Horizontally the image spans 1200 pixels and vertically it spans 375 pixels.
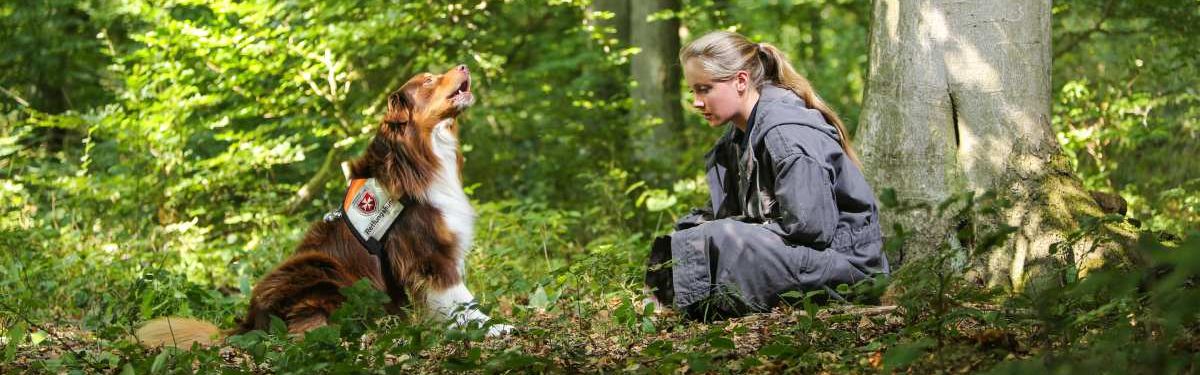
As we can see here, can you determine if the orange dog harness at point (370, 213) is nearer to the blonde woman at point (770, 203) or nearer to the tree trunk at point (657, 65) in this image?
the blonde woman at point (770, 203)

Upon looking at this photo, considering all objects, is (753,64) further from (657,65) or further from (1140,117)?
(657,65)

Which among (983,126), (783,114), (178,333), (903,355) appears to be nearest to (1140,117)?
(983,126)

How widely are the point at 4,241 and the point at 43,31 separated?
5.47m

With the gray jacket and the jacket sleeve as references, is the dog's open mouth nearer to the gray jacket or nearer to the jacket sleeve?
the gray jacket

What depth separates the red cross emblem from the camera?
15.6ft

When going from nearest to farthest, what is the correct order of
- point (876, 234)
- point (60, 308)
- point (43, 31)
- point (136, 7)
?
point (876, 234) → point (60, 308) → point (136, 7) → point (43, 31)

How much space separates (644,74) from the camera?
32.4ft

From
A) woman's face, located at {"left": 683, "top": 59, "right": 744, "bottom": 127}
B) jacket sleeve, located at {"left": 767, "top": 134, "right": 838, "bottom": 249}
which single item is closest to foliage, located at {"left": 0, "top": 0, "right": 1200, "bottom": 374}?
jacket sleeve, located at {"left": 767, "top": 134, "right": 838, "bottom": 249}

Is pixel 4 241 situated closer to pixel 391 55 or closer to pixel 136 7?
pixel 136 7

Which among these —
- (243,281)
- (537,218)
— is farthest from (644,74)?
(243,281)

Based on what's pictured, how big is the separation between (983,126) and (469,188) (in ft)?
13.3

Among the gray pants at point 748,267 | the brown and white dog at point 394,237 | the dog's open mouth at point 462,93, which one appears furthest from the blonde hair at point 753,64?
the brown and white dog at point 394,237

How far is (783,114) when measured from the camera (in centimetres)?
427

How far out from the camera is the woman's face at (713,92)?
450 centimetres
